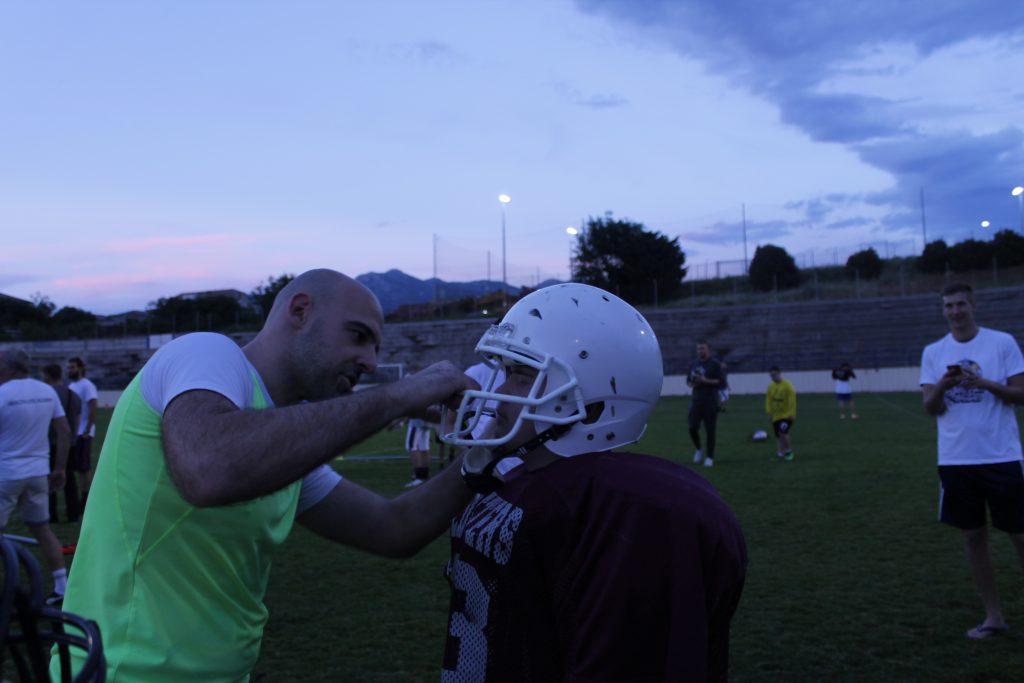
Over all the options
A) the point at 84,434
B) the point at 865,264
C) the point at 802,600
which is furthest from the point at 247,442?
the point at 865,264

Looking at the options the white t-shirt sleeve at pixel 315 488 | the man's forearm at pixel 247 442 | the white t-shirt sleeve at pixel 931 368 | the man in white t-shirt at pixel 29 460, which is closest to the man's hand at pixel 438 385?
the man's forearm at pixel 247 442

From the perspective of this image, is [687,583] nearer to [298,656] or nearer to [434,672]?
[434,672]

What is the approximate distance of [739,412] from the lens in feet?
97.5

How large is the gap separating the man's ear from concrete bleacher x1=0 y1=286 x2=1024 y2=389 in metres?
39.0

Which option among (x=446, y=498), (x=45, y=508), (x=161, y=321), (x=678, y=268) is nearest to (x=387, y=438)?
(x=45, y=508)

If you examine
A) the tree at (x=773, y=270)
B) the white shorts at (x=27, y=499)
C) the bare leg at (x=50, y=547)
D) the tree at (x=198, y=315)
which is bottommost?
the bare leg at (x=50, y=547)

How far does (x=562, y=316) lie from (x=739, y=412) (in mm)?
28586

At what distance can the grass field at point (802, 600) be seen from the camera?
5586 mm

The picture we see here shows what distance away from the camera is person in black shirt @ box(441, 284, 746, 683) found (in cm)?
180

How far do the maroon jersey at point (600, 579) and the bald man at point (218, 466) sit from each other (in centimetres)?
41

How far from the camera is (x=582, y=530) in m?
1.92

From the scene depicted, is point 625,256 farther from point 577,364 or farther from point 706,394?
point 577,364

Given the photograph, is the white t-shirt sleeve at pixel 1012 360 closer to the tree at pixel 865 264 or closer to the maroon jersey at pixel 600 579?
the maroon jersey at pixel 600 579

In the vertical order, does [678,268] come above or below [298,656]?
above
